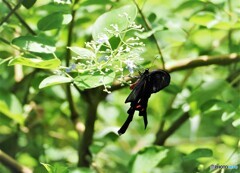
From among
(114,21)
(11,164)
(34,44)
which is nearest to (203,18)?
(114,21)

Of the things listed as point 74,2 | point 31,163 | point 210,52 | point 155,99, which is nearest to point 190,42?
point 210,52

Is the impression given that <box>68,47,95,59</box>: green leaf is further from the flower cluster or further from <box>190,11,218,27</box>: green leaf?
<box>190,11,218,27</box>: green leaf

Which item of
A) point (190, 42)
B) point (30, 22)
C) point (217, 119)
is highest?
point (30, 22)

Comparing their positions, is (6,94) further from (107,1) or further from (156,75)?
(156,75)

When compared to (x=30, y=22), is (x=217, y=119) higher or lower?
lower

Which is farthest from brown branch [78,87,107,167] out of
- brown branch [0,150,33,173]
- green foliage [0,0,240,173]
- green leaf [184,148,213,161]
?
green leaf [184,148,213,161]

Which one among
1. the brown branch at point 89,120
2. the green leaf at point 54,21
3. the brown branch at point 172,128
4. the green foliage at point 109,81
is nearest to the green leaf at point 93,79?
the green foliage at point 109,81
